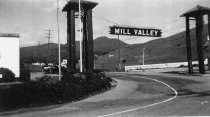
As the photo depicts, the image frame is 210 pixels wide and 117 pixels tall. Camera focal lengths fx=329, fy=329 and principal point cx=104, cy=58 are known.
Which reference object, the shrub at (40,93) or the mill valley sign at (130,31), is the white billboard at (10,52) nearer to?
the mill valley sign at (130,31)

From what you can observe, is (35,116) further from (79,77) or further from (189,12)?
(189,12)

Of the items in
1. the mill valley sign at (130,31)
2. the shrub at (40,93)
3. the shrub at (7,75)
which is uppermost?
the mill valley sign at (130,31)

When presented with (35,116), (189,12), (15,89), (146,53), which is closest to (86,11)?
(189,12)

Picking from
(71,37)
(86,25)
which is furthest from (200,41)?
(71,37)

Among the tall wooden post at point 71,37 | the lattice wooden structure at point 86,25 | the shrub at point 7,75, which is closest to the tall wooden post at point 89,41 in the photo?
the lattice wooden structure at point 86,25

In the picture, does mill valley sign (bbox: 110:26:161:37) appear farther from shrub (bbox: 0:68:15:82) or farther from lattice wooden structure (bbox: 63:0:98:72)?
shrub (bbox: 0:68:15:82)

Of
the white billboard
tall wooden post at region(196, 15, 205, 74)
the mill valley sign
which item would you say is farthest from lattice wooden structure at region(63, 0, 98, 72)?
tall wooden post at region(196, 15, 205, 74)

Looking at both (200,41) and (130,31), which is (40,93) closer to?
(130,31)
